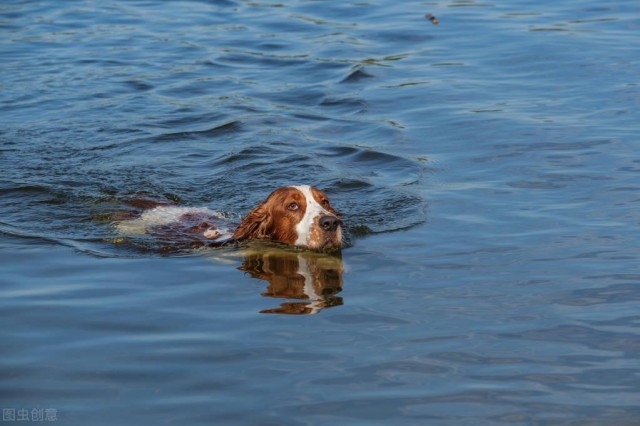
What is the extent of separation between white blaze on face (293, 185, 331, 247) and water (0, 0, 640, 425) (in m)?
0.16

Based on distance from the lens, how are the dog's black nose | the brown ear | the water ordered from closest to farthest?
the water
the dog's black nose
the brown ear

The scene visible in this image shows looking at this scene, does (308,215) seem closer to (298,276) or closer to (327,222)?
(327,222)

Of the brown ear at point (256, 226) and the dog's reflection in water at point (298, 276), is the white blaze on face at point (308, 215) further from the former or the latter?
the brown ear at point (256, 226)

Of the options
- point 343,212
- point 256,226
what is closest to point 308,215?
point 256,226

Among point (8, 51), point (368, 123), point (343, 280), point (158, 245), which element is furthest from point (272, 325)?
point (8, 51)

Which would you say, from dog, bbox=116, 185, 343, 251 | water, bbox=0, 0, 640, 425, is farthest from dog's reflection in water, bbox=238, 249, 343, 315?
dog, bbox=116, 185, 343, 251

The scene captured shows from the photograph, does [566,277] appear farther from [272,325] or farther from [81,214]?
[81,214]

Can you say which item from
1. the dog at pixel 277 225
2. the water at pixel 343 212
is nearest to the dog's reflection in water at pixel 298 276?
the water at pixel 343 212

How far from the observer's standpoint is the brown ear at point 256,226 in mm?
9102

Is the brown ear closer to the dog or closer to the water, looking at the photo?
the dog

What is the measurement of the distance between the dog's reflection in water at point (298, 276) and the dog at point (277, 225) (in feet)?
0.42

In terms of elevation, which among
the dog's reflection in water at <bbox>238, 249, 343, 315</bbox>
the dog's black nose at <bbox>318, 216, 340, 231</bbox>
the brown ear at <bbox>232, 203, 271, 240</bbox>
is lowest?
the dog's reflection in water at <bbox>238, 249, 343, 315</bbox>

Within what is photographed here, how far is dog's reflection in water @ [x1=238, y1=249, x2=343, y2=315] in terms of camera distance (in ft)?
24.9

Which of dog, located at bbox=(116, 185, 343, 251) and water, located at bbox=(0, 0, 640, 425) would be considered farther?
dog, located at bbox=(116, 185, 343, 251)
